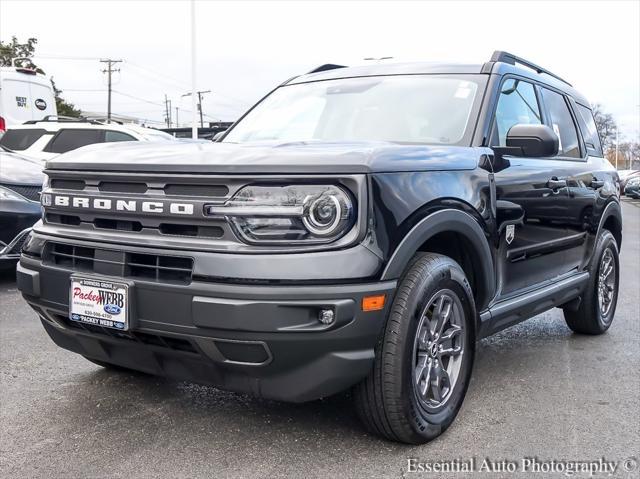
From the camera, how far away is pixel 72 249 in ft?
9.60

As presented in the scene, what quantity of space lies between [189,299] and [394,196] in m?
0.89

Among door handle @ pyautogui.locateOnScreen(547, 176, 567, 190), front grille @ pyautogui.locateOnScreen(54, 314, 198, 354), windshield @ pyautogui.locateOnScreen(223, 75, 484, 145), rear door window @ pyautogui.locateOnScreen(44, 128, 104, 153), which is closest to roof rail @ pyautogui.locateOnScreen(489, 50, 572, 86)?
windshield @ pyautogui.locateOnScreen(223, 75, 484, 145)

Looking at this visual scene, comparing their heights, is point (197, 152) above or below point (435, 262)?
above

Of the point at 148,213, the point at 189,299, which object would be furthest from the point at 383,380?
the point at 148,213

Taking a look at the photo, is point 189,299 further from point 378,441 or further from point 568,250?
point 568,250

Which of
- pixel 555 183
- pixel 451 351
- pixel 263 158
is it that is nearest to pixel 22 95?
pixel 555 183

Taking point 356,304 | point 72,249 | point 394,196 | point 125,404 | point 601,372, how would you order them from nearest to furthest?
1. point 356,304
2. point 394,196
3. point 72,249
4. point 125,404
5. point 601,372

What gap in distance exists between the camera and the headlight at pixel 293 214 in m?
2.54

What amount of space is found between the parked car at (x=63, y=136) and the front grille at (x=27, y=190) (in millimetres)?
3559

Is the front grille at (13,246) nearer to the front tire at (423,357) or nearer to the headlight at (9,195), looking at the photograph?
the headlight at (9,195)

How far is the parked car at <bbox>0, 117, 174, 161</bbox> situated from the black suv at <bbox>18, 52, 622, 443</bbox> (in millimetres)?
7121

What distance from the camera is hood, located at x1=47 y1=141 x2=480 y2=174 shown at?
2.56m

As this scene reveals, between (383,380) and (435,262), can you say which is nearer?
(383,380)

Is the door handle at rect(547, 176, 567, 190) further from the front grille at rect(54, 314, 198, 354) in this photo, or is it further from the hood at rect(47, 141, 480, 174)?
the front grille at rect(54, 314, 198, 354)
